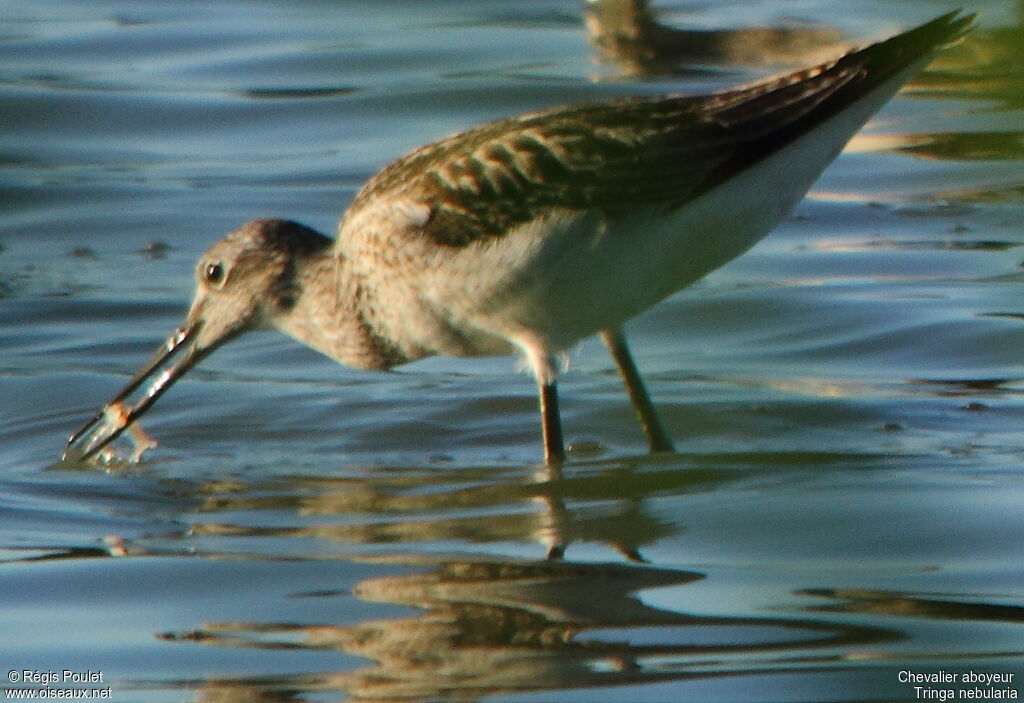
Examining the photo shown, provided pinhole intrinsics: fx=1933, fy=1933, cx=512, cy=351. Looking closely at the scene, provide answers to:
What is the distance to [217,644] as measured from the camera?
15.2ft

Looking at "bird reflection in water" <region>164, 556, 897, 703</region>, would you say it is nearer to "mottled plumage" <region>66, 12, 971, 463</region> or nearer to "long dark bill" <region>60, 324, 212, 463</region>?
"mottled plumage" <region>66, 12, 971, 463</region>

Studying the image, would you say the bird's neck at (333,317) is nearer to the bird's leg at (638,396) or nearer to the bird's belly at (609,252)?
the bird's belly at (609,252)

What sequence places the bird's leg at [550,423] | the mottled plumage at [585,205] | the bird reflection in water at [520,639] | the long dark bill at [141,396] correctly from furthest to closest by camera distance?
the long dark bill at [141,396] → the bird's leg at [550,423] → the mottled plumage at [585,205] → the bird reflection in water at [520,639]

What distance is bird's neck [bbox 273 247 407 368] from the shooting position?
22.3ft

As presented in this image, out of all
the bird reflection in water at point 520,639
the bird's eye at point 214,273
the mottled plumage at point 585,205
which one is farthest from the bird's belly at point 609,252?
the bird reflection in water at point 520,639

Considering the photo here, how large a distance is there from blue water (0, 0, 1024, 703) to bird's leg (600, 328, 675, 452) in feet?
0.59

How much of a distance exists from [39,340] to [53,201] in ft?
8.22

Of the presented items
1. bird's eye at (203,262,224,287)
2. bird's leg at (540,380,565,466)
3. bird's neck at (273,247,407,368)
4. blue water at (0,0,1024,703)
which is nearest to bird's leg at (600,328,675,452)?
blue water at (0,0,1024,703)

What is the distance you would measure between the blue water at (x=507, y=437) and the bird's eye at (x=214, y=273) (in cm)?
51

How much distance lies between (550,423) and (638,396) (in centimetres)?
43

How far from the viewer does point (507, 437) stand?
7.07 m

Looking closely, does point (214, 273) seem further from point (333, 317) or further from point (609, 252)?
point (609, 252)

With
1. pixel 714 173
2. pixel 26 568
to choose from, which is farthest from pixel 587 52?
pixel 26 568

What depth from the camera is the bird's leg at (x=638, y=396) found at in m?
6.77
